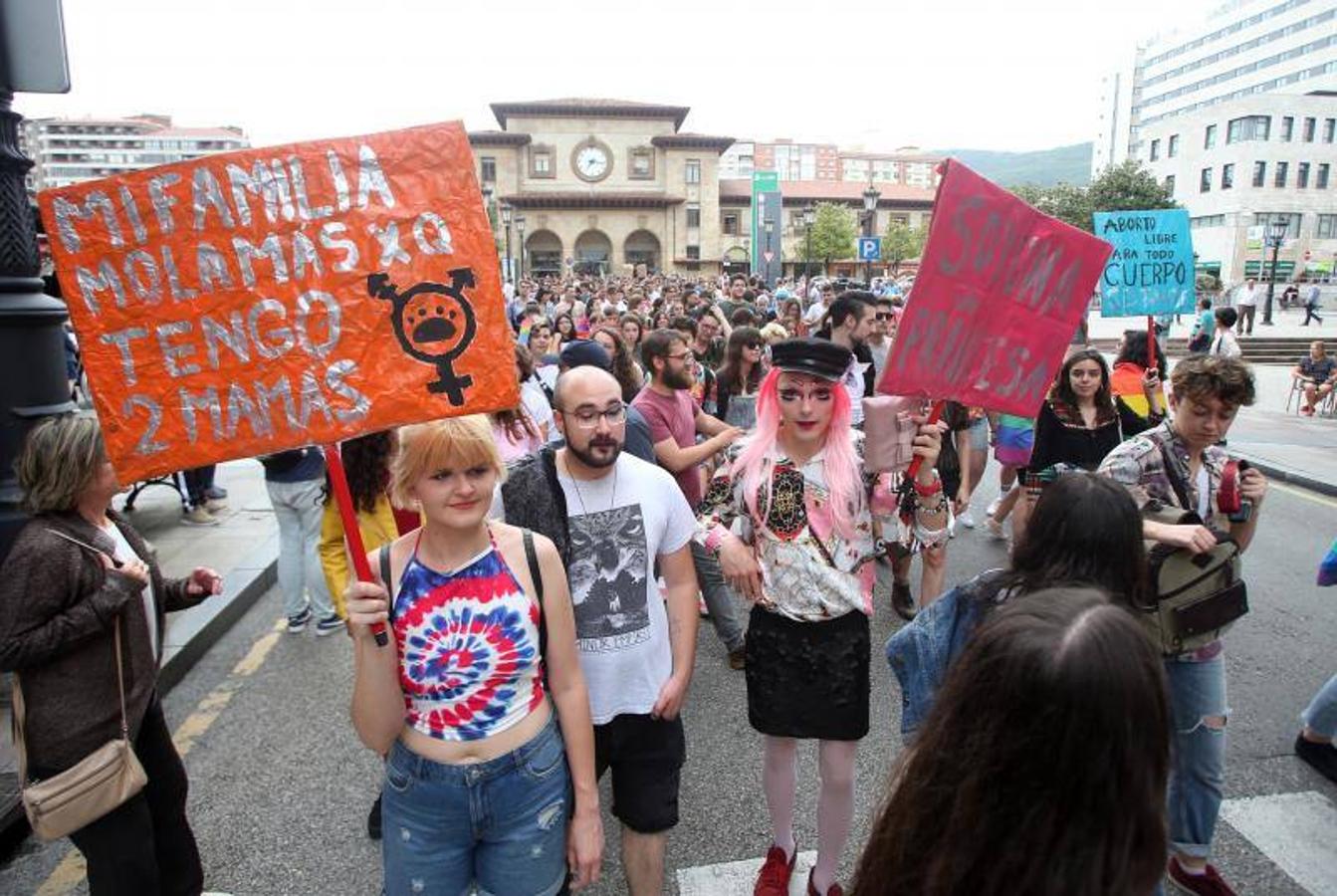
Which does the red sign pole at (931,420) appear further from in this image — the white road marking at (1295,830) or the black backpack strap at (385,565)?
the white road marking at (1295,830)

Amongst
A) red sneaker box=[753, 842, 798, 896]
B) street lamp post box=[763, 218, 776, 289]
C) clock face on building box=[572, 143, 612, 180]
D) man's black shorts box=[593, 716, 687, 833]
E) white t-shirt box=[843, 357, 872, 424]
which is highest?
clock face on building box=[572, 143, 612, 180]

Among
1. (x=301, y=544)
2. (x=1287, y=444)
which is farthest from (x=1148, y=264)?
(x=1287, y=444)

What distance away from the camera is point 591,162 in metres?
63.2

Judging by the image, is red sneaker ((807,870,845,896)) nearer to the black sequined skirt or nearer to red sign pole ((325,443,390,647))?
the black sequined skirt

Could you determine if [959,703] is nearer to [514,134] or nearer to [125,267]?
[125,267]

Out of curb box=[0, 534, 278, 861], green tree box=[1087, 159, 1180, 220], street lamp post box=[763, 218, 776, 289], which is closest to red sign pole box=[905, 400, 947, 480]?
curb box=[0, 534, 278, 861]

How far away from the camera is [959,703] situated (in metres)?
1.06

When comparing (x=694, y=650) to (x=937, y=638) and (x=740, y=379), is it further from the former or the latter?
(x=740, y=379)

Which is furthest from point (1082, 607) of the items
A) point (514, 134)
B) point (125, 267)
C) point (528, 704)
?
point (514, 134)

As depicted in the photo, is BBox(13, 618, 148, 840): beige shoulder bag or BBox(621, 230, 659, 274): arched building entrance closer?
BBox(13, 618, 148, 840): beige shoulder bag

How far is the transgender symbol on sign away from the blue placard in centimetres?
511

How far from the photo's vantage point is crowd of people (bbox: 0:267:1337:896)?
0.99 meters

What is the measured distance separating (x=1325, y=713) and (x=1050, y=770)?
354 cm

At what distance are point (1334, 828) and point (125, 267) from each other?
4.57 meters
